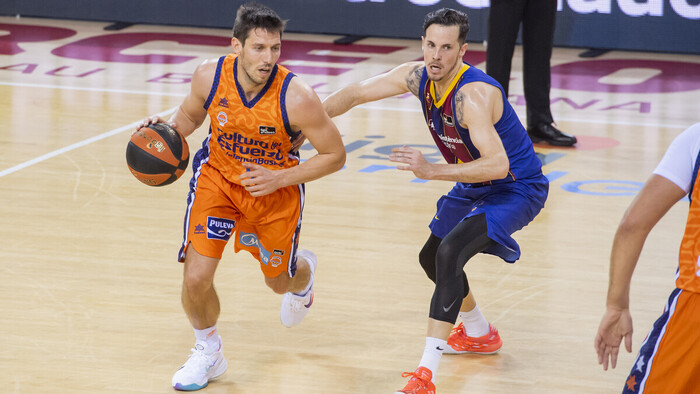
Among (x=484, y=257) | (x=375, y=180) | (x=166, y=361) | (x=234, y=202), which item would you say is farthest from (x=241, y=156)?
(x=375, y=180)

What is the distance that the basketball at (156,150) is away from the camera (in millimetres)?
4602

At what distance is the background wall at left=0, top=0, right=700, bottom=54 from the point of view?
42.1 ft

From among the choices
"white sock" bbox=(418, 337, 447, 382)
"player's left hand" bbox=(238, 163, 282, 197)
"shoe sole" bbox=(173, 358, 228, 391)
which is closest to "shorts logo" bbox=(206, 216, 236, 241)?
"player's left hand" bbox=(238, 163, 282, 197)

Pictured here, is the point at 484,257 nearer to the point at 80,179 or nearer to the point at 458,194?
the point at 458,194

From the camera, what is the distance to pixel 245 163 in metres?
4.36

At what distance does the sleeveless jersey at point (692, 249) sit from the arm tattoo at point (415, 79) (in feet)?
6.90

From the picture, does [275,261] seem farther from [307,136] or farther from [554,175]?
[554,175]

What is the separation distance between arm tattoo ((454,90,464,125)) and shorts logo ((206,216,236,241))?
1055mm

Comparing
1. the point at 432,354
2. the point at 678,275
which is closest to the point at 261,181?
the point at 432,354

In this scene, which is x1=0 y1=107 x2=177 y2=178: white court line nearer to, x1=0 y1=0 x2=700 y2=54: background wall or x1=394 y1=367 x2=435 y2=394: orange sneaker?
x1=394 y1=367 x2=435 y2=394: orange sneaker

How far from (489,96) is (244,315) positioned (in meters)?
1.69

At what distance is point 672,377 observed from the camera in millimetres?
2607

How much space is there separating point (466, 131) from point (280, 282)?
1.10 meters

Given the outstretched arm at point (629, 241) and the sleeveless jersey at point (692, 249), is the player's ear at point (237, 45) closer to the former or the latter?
the outstretched arm at point (629, 241)
